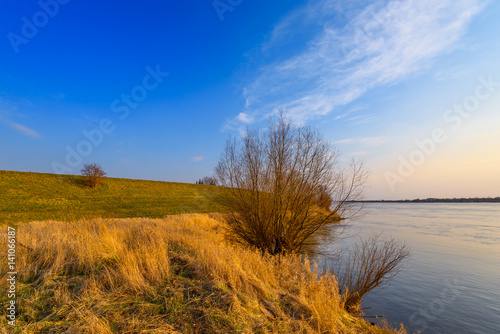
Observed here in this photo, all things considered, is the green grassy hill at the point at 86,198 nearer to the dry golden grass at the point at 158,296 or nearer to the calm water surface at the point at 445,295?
the dry golden grass at the point at 158,296

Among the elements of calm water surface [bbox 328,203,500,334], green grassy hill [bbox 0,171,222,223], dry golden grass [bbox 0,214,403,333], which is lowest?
calm water surface [bbox 328,203,500,334]

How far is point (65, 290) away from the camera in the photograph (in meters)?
3.89

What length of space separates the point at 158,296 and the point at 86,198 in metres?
34.6

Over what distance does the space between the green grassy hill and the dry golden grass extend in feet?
61.6

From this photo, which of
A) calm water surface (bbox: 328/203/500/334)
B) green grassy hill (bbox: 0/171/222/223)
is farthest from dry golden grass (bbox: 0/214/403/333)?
green grassy hill (bbox: 0/171/222/223)

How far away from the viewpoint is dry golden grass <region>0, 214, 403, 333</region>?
3.24m

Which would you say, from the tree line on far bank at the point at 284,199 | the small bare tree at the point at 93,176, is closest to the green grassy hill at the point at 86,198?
the small bare tree at the point at 93,176

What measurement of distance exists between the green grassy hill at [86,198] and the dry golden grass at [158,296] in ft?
61.6

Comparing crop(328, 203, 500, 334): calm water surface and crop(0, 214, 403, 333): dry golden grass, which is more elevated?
crop(0, 214, 403, 333): dry golden grass

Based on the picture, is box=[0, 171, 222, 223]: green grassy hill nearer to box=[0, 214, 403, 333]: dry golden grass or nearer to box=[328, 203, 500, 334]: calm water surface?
box=[0, 214, 403, 333]: dry golden grass

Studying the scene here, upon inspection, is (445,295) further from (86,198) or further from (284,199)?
(86,198)

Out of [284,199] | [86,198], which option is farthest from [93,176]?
[284,199]

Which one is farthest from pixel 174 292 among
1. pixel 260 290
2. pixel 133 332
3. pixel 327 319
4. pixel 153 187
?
pixel 153 187

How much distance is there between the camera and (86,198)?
3147 centimetres
